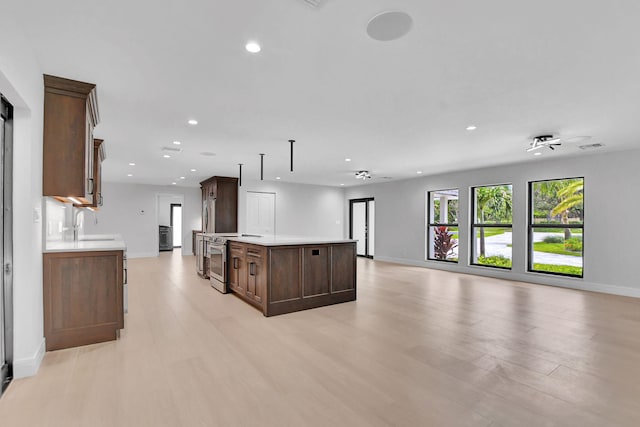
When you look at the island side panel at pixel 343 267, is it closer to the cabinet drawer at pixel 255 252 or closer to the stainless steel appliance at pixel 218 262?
the cabinet drawer at pixel 255 252

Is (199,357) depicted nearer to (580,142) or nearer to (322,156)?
(322,156)

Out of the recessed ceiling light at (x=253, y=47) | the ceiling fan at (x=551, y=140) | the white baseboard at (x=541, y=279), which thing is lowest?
the white baseboard at (x=541, y=279)

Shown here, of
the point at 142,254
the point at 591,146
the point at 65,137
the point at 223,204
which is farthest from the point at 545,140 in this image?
the point at 142,254

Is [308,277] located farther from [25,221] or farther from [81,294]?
[25,221]

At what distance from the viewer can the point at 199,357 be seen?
8.95 feet

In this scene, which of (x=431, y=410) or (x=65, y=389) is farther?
(x=65, y=389)

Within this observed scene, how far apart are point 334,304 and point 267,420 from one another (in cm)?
268

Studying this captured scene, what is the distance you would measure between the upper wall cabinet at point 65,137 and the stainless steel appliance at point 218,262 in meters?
2.51

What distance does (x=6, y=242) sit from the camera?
226 centimetres

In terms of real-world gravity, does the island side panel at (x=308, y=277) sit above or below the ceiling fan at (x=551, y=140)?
below

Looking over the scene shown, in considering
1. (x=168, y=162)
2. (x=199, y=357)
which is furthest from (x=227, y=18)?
(x=168, y=162)

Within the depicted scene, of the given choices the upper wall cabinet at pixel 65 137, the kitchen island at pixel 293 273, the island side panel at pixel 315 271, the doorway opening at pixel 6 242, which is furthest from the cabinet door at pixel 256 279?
the doorway opening at pixel 6 242

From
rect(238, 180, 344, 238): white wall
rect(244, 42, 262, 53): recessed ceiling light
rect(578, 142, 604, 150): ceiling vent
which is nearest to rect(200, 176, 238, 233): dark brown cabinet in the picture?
rect(238, 180, 344, 238): white wall

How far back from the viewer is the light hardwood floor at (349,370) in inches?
76.0
